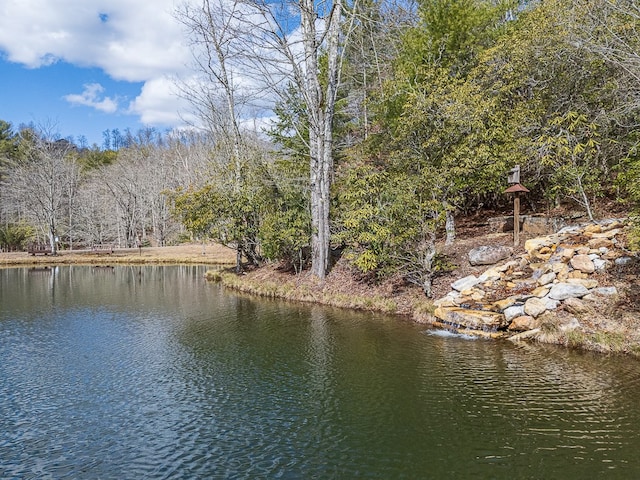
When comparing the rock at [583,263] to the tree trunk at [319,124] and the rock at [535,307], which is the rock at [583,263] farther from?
the tree trunk at [319,124]

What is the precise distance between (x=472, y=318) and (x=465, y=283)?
1.98 m

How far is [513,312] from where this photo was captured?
37.3ft

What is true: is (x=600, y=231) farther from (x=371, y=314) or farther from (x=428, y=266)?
(x=371, y=314)

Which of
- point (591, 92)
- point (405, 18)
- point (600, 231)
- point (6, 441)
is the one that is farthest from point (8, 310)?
point (591, 92)

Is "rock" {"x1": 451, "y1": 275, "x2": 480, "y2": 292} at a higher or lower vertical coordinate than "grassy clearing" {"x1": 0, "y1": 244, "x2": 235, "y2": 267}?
lower

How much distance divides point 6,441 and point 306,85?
15.2 m

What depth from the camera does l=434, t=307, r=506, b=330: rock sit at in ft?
37.3

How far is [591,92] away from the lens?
1617 cm

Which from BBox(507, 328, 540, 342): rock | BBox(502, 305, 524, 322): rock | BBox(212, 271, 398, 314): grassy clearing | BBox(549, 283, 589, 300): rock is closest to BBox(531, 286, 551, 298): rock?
BBox(549, 283, 589, 300): rock

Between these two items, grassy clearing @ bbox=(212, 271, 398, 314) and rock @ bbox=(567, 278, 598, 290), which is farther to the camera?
grassy clearing @ bbox=(212, 271, 398, 314)

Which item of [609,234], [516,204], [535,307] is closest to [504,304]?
[535,307]

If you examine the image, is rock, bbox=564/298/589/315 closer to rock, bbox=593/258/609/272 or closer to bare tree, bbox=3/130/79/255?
rock, bbox=593/258/609/272

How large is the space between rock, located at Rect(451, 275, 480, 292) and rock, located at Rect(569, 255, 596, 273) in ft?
8.77

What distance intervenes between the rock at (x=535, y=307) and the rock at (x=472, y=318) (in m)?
0.66
